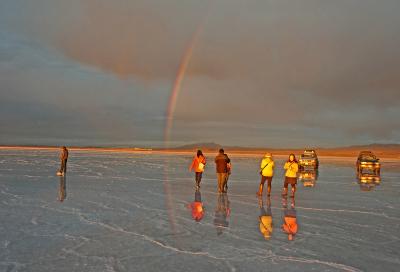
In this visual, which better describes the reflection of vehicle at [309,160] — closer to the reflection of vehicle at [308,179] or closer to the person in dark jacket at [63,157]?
the reflection of vehicle at [308,179]

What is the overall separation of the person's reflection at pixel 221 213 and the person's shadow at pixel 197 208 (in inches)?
17.9

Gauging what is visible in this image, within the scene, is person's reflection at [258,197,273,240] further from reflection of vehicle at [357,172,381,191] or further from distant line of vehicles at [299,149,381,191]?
distant line of vehicles at [299,149,381,191]

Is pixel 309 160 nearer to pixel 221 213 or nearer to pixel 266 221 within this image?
pixel 221 213

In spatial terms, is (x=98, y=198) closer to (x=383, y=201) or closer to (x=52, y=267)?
(x=52, y=267)

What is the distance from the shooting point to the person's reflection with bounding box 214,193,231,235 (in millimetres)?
10523

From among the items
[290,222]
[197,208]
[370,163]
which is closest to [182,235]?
[290,222]

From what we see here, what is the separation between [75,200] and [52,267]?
851 cm

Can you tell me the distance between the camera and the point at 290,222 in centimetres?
1115

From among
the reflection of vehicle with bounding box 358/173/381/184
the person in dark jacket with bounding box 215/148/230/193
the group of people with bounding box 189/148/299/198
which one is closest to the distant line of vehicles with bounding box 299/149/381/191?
the reflection of vehicle with bounding box 358/173/381/184

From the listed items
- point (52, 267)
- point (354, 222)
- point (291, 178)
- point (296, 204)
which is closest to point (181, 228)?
point (52, 267)

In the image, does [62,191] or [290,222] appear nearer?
[290,222]

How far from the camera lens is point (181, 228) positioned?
10.2 m

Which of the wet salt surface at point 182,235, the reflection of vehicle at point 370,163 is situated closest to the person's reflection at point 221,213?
the wet salt surface at point 182,235

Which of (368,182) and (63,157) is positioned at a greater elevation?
(63,157)
